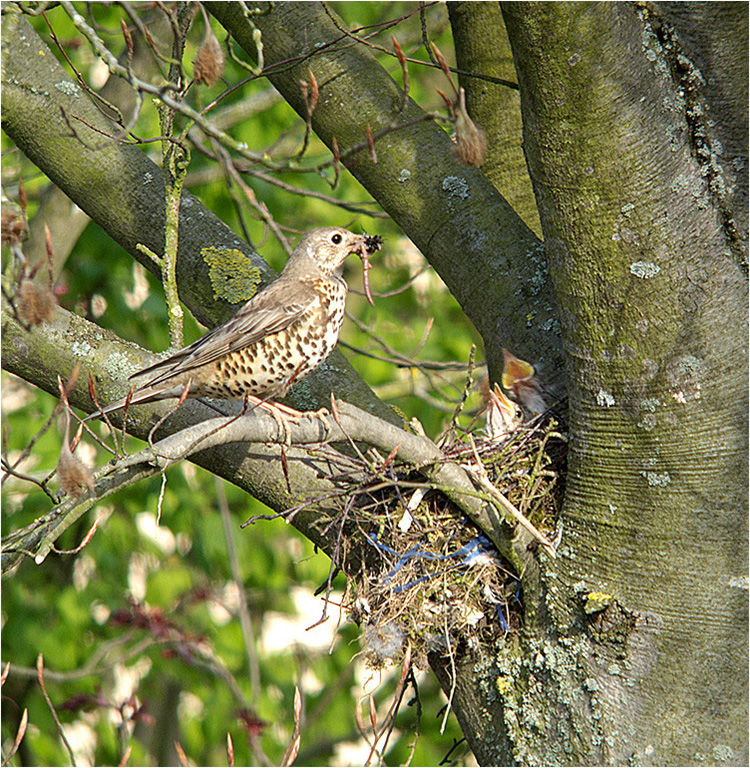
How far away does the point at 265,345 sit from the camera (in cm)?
305

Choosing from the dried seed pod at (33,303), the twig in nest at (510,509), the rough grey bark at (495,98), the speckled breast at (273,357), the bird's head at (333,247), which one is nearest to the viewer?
the dried seed pod at (33,303)

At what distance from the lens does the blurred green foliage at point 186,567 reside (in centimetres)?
465

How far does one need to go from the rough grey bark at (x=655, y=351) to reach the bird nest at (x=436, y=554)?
0.35 metres

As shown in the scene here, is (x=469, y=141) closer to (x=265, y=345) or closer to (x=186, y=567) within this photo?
(x=265, y=345)

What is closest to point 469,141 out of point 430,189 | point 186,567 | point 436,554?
point 430,189

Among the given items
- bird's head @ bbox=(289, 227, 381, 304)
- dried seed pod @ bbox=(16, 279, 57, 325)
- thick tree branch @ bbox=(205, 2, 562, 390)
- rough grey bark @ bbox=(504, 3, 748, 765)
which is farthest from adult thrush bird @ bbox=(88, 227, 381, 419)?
dried seed pod @ bbox=(16, 279, 57, 325)

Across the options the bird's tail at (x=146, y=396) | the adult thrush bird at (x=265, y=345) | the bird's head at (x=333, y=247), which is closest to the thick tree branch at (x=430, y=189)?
the adult thrush bird at (x=265, y=345)

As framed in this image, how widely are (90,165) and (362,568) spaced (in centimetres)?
157

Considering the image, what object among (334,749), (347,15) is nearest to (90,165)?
(347,15)

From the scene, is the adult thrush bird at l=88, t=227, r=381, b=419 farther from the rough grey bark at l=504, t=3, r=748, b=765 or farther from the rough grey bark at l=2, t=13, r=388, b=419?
the rough grey bark at l=504, t=3, r=748, b=765

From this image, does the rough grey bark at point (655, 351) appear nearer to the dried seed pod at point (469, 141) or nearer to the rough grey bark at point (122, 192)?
the dried seed pod at point (469, 141)

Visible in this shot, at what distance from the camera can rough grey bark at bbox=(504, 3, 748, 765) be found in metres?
2.02

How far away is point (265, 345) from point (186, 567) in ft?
9.28

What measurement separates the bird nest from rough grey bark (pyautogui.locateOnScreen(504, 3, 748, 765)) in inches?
13.7
